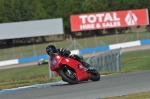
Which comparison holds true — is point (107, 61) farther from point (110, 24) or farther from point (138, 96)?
point (110, 24)

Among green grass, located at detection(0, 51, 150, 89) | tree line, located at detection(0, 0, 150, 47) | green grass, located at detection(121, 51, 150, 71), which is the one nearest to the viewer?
green grass, located at detection(0, 51, 150, 89)

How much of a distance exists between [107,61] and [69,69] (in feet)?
37.4

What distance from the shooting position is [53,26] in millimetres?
62031

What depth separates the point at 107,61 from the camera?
1033 inches

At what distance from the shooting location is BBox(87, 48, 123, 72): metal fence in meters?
25.5

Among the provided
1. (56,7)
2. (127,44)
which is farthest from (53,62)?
(56,7)

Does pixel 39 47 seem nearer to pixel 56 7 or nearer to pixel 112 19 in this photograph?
pixel 112 19

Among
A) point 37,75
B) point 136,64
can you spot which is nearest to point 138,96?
point 37,75

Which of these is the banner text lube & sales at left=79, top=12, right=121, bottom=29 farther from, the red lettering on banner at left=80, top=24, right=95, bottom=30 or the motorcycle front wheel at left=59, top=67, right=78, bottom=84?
the motorcycle front wheel at left=59, top=67, right=78, bottom=84

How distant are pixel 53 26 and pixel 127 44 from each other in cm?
1065

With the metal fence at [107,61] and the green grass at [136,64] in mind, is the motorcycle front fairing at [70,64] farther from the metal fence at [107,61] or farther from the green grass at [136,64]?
the green grass at [136,64]

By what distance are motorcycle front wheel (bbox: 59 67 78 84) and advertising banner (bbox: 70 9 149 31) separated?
47651 mm

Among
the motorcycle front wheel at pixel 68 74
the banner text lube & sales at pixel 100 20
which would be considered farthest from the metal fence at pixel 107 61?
the banner text lube & sales at pixel 100 20

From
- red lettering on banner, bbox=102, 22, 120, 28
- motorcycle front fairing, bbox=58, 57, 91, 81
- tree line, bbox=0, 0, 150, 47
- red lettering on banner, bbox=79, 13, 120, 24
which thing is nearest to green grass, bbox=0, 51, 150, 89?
motorcycle front fairing, bbox=58, 57, 91, 81
